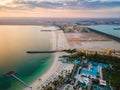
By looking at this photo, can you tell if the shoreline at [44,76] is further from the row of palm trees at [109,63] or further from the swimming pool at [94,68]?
the swimming pool at [94,68]

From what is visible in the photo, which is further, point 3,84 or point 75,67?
point 75,67

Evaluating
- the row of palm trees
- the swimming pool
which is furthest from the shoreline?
the swimming pool

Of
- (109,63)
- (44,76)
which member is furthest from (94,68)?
(44,76)

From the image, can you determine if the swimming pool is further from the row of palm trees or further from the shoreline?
the shoreline

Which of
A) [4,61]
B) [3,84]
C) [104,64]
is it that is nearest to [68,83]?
[3,84]

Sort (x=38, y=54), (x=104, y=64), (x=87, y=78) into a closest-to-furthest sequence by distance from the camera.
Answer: (x=87, y=78), (x=104, y=64), (x=38, y=54)

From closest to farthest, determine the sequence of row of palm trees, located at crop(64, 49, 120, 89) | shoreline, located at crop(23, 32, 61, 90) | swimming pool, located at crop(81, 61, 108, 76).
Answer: shoreline, located at crop(23, 32, 61, 90), row of palm trees, located at crop(64, 49, 120, 89), swimming pool, located at crop(81, 61, 108, 76)

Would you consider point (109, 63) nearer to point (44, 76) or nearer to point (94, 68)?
point (94, 68)

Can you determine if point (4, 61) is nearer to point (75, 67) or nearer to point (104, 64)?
point (75, 67)

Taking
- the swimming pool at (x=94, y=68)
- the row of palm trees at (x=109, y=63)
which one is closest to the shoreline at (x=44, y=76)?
the row of palm trees at (x=109, y=63)

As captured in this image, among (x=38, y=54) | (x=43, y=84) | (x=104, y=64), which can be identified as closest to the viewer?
(x=43, y=84)

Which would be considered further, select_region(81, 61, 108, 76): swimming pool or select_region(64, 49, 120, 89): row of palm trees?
select_region(81, 61, 108, 76): swimming pool
